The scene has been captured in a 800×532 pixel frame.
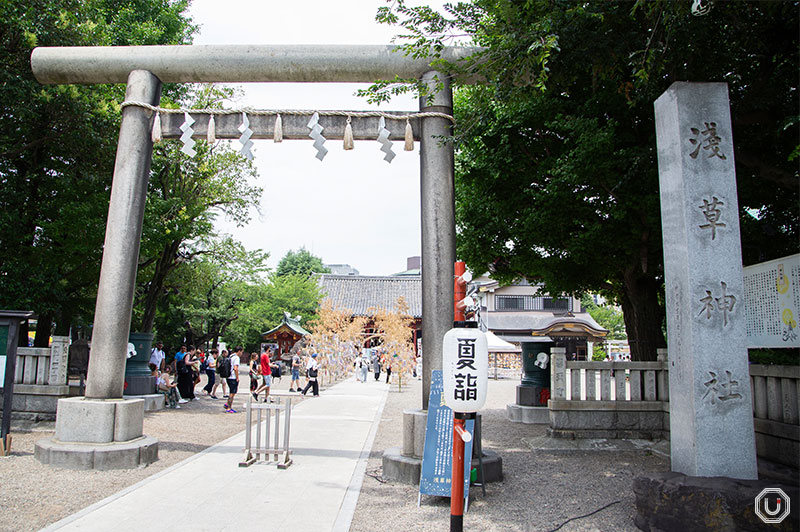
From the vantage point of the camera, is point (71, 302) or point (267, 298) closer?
point (71, 302)

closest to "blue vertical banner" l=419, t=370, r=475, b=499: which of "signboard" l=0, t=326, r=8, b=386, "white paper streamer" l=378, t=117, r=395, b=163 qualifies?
"white paper streamer" l=378, t=117, r=395, b=163

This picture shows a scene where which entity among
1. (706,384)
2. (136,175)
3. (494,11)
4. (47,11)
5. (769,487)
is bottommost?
(769,487)

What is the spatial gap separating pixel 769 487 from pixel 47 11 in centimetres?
1438

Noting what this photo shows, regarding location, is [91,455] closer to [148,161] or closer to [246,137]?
[148,161]

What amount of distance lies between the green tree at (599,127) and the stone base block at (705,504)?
338cm

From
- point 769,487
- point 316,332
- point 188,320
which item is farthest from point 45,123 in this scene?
point 188,320

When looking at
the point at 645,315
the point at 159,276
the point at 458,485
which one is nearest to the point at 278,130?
the point at 458,485

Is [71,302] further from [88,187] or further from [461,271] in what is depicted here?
[461,271]

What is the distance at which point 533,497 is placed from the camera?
6320 millimetres

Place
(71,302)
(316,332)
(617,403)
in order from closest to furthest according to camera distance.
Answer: (617,403) → (71,302) → (316,332)

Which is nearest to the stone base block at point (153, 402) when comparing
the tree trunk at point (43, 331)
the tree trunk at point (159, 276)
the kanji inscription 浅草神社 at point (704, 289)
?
the tree trunk at point (159, 276)

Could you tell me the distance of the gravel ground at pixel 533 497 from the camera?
17.7 ft

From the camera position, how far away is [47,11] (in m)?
11.0

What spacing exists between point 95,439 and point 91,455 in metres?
0.32
